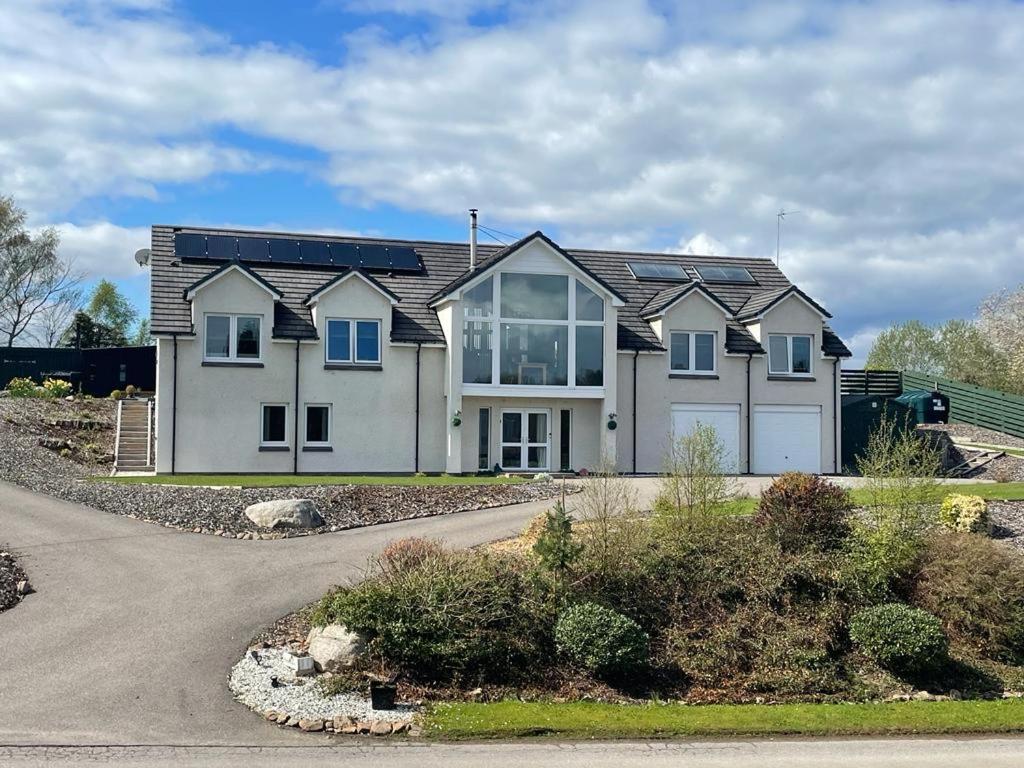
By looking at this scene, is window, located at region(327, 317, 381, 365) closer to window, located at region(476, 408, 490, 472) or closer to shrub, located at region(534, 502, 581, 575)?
window, located at region(476, 408, 490, 472)

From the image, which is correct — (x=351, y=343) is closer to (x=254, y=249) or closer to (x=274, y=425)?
(x=274, y=425)

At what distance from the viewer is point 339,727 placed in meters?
11.0

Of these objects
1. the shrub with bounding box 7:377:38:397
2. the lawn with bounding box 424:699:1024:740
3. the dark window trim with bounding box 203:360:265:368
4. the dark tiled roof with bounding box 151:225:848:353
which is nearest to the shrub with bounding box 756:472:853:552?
the lawn with bounding box 424:699:1024:740

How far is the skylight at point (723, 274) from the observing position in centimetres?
3804

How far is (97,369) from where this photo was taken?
141 ft

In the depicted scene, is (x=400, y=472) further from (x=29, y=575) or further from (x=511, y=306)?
(x=29, y=575)

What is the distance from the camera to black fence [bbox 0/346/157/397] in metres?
43.0

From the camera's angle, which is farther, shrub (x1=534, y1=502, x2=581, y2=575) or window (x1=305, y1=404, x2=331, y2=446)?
window (x1=305, y1=404, x2=331, y2=446)

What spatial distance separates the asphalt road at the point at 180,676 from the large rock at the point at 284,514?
43.1 inches

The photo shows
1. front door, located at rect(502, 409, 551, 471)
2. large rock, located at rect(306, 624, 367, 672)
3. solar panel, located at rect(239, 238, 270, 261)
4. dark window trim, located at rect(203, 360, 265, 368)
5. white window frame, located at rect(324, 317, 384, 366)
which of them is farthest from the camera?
solar panel, located at rect(239, 238, 270, 261)

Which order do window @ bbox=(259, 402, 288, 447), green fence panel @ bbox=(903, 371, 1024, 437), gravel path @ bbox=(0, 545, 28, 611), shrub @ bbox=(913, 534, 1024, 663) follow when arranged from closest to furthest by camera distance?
gravel path @ bbox=(0, 545, 28, 611)
shrub @ bbox=(913, 534, 1024, 663)
window @ bbox=(259, 402, 288, 447)
green fence panel @ bbox=(903, 371, 1024, 437)

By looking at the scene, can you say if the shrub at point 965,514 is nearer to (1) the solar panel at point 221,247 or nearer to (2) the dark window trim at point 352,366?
(2) the dark window trim at point 352,366

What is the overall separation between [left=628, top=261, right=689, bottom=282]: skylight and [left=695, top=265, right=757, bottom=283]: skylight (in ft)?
3.04

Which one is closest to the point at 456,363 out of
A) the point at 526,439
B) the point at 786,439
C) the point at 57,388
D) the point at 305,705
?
the point at 526,439
